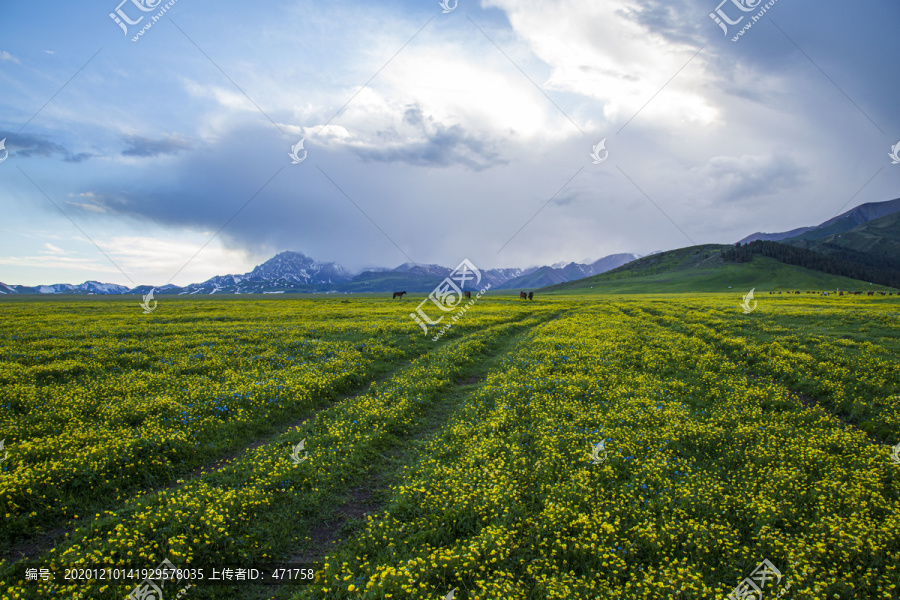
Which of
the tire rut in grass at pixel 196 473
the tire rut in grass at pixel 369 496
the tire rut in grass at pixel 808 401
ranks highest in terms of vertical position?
the tire rut in grass at pixel 196 473

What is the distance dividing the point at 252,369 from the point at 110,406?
21.9ft

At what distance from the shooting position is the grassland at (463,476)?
726 cm

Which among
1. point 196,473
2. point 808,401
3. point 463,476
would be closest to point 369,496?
point 463,476

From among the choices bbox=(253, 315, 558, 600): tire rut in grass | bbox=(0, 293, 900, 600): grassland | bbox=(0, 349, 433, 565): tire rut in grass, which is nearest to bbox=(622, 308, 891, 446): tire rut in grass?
bbox=(0, 293, 900, 600): grassland

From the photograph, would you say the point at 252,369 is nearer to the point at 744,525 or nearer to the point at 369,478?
the point at 369,478

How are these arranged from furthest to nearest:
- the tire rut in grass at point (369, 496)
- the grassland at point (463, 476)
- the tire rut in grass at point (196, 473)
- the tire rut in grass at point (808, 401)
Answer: the tire rut in grass at point (808, 401) → the tire rut in grass at point (369, 496) → the tire rut in grass at point (196, 473) → the grassland at point (463, 476)

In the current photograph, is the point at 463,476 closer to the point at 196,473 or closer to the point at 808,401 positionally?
the point at 196,473

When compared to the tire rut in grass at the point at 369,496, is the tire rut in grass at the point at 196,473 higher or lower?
higher

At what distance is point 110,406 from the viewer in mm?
13938

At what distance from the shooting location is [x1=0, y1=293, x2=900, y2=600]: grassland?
7262 millimetres

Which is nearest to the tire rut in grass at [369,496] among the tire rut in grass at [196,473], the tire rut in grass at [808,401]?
the tire rut in grass at [196,473]

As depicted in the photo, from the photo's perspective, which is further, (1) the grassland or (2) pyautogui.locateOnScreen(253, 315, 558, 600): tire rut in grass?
(2) pyautogui.locateOnScreen(253, 315, 558, 600): tire rut in grass

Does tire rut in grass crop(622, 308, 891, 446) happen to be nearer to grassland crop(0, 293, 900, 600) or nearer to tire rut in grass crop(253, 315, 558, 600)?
grassland crop(0, 293, 900, 600)

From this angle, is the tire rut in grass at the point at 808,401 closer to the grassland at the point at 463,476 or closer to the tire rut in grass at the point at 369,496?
the grassland at the point at 463,476
